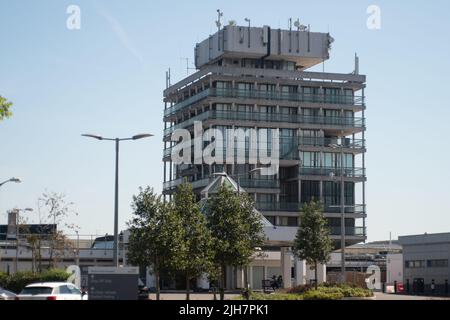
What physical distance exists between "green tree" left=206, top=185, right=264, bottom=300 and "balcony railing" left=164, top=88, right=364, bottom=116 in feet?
208

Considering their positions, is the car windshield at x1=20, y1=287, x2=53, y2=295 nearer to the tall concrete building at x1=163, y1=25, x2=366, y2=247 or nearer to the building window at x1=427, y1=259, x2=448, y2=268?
the building window at x1=427, y1=259, x2=448, y2=268

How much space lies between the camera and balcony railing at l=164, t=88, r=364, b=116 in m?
114

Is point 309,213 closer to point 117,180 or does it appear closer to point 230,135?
point 117,180

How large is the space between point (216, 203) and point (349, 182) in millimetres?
70628

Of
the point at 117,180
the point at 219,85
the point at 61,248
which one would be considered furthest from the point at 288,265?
the point at 219,85

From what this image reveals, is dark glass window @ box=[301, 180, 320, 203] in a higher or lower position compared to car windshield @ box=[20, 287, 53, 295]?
higher

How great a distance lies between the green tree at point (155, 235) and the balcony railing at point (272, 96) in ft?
223

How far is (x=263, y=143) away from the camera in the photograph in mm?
115625

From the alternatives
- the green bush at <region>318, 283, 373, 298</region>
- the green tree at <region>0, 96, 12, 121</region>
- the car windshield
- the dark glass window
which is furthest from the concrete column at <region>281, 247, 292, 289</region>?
the green tree at <region>0, 96, 12, 121</region>

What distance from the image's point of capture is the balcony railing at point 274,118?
372 ft

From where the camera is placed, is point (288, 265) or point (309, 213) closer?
point (309, 213)

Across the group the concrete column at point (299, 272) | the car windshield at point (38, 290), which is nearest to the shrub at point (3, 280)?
the car windshield at point (38, 290)

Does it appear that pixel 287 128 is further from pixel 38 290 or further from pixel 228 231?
pixel 38 290

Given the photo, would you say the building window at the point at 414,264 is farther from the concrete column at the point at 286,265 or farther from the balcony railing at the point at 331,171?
the balcony railing at the point at 331,171
